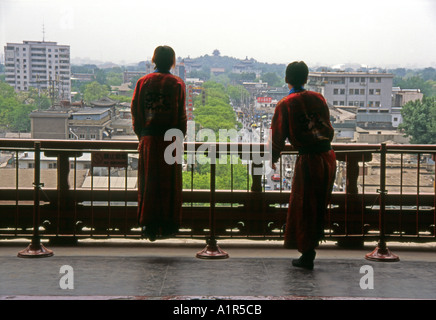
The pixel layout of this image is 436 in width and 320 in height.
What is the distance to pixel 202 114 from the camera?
102938 mm

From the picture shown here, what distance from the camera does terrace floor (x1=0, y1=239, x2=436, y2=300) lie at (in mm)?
4184

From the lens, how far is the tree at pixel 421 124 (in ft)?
262

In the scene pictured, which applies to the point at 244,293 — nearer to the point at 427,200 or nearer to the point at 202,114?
the point at 427,200

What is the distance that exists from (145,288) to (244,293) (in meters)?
0.71

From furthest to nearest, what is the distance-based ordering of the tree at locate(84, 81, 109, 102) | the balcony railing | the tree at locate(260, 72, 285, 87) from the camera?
the tree at locate(260, 72, 285, 87), the tree at locate(84, 81, 109, 102), the balcony railing

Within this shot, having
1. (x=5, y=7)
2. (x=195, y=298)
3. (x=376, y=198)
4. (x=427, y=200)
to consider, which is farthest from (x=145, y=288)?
(x=5, y=7)

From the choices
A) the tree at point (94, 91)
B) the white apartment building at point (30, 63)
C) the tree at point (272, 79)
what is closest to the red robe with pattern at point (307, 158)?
the tree at point (94, 91)

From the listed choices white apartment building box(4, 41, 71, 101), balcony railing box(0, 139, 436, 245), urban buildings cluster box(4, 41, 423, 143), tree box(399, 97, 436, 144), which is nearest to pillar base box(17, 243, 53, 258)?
balcony railing box(0, 139, 436, 245)

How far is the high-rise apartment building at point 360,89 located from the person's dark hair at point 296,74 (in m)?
94.3

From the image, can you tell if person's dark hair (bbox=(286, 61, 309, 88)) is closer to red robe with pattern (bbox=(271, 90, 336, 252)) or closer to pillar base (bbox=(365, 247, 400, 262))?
red robe with pattern (bbox=(271, 90, 336, 252))

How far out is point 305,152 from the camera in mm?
4773

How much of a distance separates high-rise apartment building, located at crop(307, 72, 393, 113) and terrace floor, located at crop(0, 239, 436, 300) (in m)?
93.6

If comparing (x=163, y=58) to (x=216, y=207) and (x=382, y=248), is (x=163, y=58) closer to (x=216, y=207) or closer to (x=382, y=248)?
(x=216, y=207)

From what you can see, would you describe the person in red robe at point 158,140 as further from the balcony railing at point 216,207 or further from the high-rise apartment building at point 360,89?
the high-rise apartment building at point 360,89
